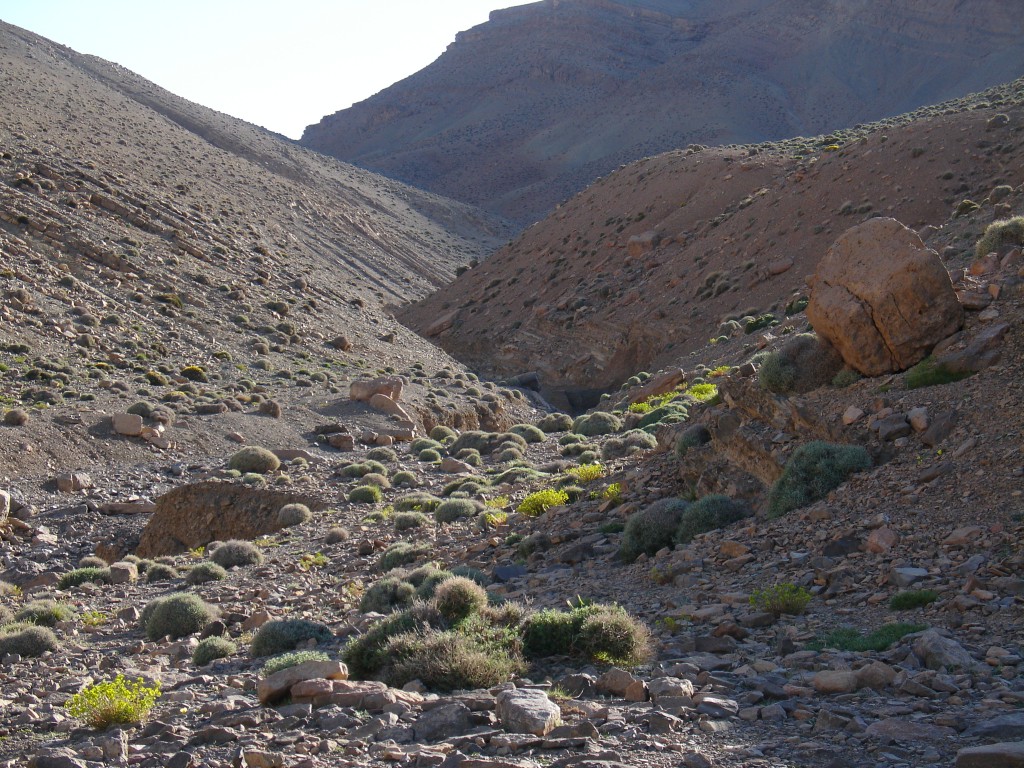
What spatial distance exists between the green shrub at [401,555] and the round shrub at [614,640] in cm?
646

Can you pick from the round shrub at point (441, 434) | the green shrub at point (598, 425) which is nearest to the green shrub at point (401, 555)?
the green shrub at point (598, 425)

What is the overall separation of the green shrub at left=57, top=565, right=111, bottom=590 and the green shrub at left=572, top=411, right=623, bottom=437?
13951 mm

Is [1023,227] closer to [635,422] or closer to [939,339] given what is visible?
[939,339]

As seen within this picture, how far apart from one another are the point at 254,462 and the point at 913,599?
59.4ft

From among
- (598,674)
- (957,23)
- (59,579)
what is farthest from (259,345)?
(957,23)

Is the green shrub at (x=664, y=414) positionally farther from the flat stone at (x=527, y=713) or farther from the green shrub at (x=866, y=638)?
the flat stone at (x=527, y=713)

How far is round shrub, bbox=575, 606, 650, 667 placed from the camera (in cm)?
732

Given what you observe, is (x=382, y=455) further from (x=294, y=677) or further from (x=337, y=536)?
(x=294, y=677)

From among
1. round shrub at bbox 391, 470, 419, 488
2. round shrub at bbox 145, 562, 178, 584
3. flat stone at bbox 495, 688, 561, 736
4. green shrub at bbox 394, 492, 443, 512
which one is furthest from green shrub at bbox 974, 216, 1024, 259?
round shrub at bbox 145, 562, 178, 584

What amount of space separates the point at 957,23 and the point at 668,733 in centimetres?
12130

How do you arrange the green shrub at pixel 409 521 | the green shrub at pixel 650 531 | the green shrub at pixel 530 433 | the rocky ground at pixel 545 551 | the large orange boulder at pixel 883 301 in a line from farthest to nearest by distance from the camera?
the green shrub at pixel 530 433 → the green shrub at pixel 409 521 → the large orange boulder at pixel 883 301 → the green shrub at pixel 650 531 → the rocky ground at pixel 545 551

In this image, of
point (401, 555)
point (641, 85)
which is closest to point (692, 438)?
point (401, 555)

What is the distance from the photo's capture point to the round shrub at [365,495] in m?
20.0

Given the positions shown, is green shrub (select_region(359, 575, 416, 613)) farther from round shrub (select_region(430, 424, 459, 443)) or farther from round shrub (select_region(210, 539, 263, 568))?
round shrub (select_region(430, 424, 459, 443))
